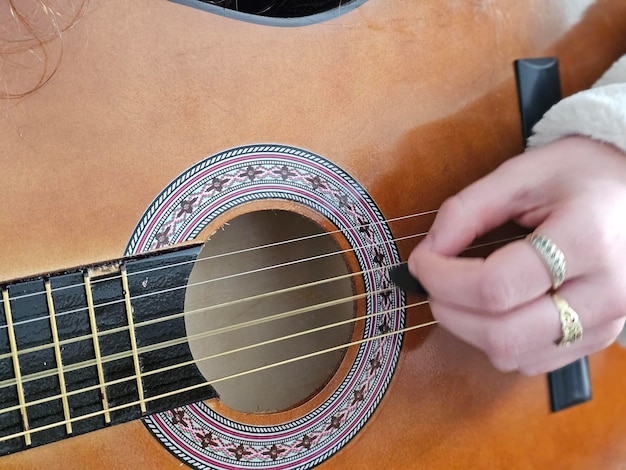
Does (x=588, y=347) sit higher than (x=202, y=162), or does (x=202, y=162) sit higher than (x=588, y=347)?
(x=202, y=162)

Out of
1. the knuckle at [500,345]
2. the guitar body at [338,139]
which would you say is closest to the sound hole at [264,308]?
the guitar body at [338,139]

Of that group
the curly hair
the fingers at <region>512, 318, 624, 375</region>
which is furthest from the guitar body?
the fingers at <region>512, 318, 624, 375</region>

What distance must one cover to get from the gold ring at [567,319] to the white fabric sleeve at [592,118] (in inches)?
8.5

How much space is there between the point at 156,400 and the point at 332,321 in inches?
13.6

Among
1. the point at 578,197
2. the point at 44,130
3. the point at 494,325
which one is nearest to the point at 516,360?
the point at 494,325

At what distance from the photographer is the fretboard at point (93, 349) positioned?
0.59 m

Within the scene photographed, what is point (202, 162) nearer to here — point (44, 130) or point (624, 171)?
point (44, 130)

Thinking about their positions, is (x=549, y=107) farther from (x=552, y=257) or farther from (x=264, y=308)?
(x=264, y=308)

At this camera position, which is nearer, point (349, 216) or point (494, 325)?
point (494, 325)

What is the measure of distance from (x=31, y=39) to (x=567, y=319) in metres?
0.66

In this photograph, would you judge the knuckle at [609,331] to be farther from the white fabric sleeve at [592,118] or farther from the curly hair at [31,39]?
the curly hair at [31,39]

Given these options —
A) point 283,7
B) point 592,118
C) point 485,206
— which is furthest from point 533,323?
point 283,7

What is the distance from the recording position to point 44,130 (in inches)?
24.1

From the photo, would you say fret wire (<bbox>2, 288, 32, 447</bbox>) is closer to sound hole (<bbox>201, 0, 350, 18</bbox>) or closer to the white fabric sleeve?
sound hole (<bbox>201, 0, 350, 18</bbox>)
